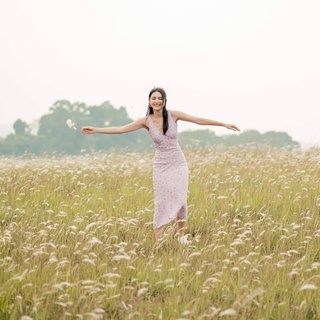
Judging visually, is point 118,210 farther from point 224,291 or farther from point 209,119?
point 224,291

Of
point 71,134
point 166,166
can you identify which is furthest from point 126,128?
point 71,134

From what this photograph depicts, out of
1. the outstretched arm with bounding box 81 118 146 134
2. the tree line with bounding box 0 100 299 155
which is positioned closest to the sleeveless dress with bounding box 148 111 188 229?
the outstretched arm with bounding box 81 118 146 134

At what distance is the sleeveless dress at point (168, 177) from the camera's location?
8.77m

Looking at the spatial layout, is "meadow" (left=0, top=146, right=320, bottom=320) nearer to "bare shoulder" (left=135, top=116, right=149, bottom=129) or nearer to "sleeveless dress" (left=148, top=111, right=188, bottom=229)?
"sleeveless dress" (left=148, top=111, right=188, bottom=229)

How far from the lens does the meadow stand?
604 cm

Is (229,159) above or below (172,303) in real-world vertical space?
above

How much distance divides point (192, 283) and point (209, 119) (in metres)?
3.21

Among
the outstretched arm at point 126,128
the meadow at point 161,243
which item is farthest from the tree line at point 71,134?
the outstretched arm at point 126,128

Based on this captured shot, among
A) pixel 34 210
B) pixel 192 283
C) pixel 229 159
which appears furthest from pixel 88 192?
pixel 192 283

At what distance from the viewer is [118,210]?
10156 millimetres

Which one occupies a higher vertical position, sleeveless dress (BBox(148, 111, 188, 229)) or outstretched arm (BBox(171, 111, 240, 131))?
outstretched arm (BBox(171, 111, 240, 131))

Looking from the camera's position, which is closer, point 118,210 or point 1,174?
point 118,210

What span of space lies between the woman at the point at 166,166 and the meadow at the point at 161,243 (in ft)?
1.03

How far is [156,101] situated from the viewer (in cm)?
873
